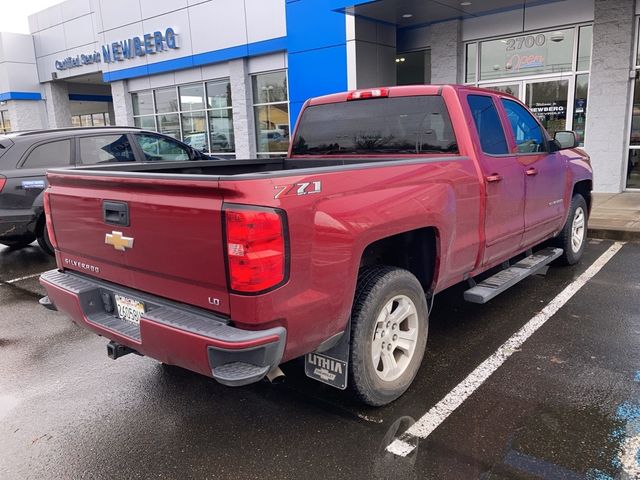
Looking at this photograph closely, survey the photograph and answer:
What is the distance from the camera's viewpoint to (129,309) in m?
3.01

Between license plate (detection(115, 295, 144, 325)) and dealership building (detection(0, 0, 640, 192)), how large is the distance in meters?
9.13

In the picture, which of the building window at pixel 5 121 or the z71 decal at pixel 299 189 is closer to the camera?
the z71 decal at pixel 299 189

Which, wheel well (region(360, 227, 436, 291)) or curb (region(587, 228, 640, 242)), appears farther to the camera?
curb (region(587, 228, 640, 242))

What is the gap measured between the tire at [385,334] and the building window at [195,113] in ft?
46.1

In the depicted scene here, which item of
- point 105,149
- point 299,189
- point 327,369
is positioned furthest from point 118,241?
point 105,149

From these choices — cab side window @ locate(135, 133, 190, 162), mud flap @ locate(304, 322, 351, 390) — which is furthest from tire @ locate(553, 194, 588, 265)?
cab side window @ locate(135, 133, 190, 162)

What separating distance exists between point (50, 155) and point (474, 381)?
644cm

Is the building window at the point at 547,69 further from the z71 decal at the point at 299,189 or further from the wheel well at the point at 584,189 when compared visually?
the z71 decal at the point at 299,189

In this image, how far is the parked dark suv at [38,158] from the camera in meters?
6.85

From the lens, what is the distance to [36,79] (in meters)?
24.7

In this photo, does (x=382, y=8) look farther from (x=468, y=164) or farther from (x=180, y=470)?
(x=180, y=470)

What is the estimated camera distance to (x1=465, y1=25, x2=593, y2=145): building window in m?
10.8

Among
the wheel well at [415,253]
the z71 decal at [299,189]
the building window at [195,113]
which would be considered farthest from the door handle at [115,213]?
the building window at [195,113]

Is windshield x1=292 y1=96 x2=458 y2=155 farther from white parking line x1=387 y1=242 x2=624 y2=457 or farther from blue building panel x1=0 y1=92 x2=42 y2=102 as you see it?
blue building panel x1=0 y1=92 x2=42 y2=102
